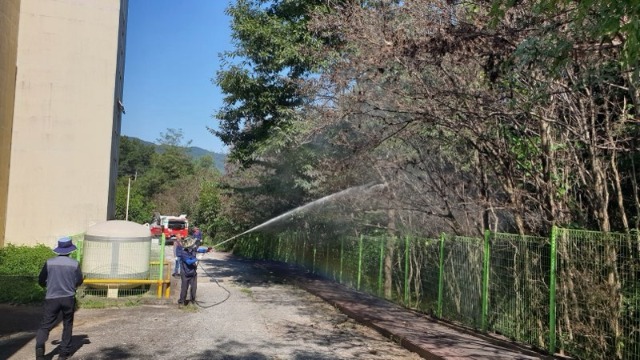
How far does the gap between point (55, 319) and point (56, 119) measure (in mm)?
11251

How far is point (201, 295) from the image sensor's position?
13.5 meters

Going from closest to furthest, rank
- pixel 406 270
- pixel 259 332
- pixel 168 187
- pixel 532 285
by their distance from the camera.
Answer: pixel 532 285, pixel 259 332, pixel 406 270, pixel 168 187

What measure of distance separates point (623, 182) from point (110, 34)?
51.8ft

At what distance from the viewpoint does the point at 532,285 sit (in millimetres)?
7883

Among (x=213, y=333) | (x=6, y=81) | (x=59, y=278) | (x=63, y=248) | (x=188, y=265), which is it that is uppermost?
(x=6, y=81)

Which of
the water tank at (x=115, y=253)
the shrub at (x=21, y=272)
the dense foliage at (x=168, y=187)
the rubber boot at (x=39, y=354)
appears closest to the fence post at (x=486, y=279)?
the rubber boot at (x=39, y=354)

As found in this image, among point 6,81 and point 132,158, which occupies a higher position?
point 132,158

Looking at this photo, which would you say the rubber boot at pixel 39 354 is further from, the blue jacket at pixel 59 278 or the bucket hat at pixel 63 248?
the bucket hat at pixel 63 248

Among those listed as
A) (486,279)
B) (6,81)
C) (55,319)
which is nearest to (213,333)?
(55,319)

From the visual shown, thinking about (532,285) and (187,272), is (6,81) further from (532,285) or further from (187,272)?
(532,285)

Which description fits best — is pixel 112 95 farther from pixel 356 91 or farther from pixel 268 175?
pixel 356 91

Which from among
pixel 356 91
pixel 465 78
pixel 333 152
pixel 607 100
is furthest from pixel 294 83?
pixel 607 100

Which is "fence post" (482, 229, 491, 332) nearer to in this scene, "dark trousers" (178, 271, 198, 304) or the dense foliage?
"dark trousers" (178, 271, 198, 304)

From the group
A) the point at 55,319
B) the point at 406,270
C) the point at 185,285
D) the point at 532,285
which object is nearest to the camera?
the point at 55,319
